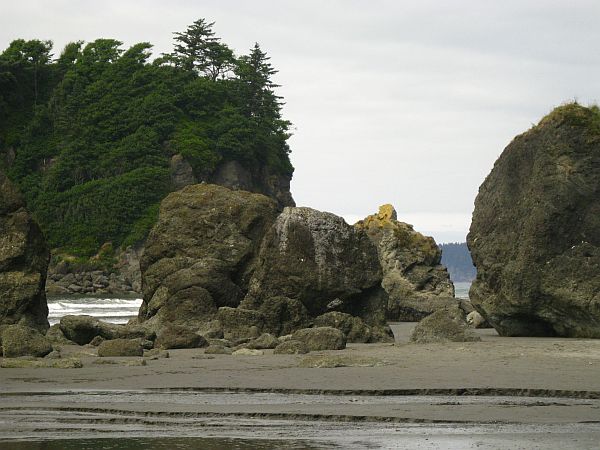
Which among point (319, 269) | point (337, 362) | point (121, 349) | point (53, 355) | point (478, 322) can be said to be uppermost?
point (319, 269)

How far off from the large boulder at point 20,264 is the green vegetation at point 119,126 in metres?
86.6

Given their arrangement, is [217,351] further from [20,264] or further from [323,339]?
[20,264]

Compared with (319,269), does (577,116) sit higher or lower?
higher

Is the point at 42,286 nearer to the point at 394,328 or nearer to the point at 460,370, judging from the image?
the point at 394,328

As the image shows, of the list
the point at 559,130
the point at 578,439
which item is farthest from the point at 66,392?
the point at 559,130

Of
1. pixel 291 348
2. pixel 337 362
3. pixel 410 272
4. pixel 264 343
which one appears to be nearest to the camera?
pixel 337 362

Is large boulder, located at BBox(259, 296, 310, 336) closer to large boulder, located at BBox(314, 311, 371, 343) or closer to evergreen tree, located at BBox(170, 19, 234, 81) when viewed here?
large boulder, located at BBox(314, 311, 371, 343)

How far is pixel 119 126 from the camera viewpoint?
125062mm

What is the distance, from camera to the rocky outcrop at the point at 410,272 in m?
36.4

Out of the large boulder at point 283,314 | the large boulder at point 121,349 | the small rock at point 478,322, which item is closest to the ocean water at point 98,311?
the small rock at point 478,322

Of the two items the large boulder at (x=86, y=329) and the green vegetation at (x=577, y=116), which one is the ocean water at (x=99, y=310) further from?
the green vegetation at (x=577, y=116)

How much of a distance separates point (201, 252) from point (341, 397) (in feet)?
53.0

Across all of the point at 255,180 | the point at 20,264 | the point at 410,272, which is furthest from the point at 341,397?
the point at 255,180

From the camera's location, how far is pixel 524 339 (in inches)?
889
